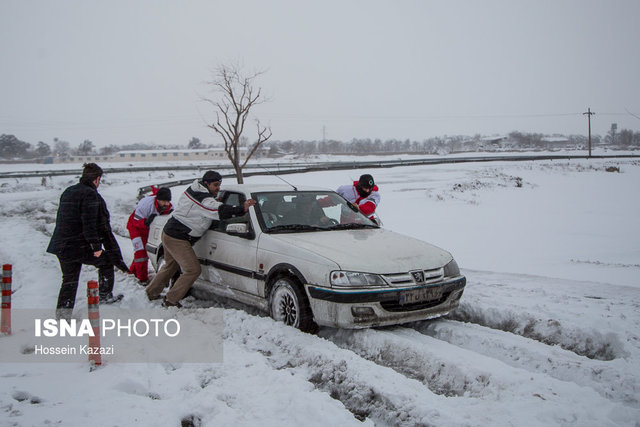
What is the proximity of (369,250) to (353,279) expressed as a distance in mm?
524

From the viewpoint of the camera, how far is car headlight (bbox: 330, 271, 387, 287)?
15.0 ft

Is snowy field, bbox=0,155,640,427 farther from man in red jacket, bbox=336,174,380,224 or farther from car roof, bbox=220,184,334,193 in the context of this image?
man in red jacket, bbox=336,174,380,224

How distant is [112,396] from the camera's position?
12.0 feet

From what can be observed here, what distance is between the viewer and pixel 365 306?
454 cm

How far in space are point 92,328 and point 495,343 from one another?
373 centimetres

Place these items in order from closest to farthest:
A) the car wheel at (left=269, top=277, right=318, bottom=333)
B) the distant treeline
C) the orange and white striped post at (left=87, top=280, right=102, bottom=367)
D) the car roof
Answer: the orange and white striped post at (left=87, top=280, right=102, bottom=367) → the car wheel at (left=269, top=277, right=318, bottom=333) → the car roof → the distant treeline

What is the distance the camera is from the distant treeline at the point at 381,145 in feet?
320

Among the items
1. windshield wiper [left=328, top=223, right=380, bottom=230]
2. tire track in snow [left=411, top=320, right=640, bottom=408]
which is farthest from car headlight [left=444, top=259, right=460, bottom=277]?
windshield wiper [left=328, top=223, right=380, bottom=230]

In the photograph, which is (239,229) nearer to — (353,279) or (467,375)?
(353,279)

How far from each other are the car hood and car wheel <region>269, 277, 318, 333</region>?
1.40 feet

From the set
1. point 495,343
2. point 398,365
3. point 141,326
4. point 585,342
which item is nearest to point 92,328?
point 141,326

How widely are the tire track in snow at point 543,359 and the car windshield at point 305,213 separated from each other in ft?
5.11

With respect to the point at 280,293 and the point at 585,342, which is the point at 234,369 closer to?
the point at 280,293

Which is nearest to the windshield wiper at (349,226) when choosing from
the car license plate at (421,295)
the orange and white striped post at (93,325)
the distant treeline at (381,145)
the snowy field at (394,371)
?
the snowy field at (394,371)
